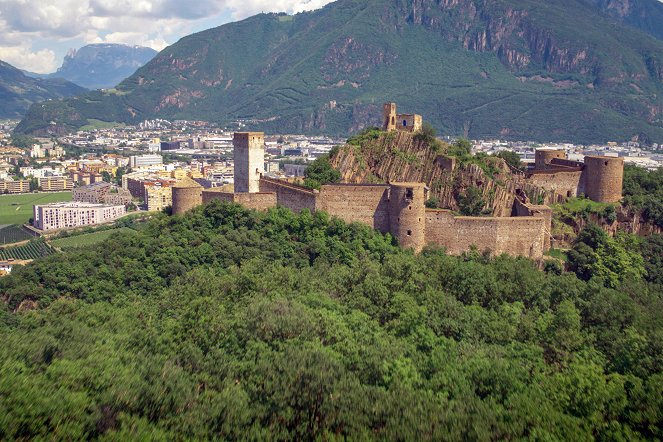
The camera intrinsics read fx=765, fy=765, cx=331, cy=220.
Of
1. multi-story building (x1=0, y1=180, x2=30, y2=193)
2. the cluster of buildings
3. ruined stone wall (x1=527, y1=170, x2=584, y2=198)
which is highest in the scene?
ruined stone wall (x1=527, y1=170, x2=584, y2=198)

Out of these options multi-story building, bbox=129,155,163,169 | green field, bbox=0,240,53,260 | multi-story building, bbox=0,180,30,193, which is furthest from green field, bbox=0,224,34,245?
multi-story building, bbox=129,155,163,169

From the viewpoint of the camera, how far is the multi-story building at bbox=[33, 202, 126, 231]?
8819cm

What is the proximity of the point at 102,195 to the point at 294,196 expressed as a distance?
69.5m

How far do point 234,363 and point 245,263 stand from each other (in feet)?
53.2

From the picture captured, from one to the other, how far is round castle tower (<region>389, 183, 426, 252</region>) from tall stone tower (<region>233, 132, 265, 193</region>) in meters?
9.69

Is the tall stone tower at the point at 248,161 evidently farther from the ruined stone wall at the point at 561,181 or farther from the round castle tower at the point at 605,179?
the round castle tower at the point at 605,179

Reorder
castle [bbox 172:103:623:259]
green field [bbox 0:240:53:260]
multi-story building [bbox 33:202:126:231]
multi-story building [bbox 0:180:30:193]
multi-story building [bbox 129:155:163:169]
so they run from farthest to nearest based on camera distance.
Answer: multi-story building [bbox 129:155:163:169], multi-story building [bbox 0:180:30:193], multi-story building [bbox 33:202:126:231], green field [bbox 0:240:53:260], castle [bbox 172:103:623:259]

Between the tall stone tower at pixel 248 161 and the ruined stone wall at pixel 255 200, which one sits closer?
the ruined stone wall at pixel 255 200

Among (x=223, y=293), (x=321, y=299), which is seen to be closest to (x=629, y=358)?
(x=321, y=299)

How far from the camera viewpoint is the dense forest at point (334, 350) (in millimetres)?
18922

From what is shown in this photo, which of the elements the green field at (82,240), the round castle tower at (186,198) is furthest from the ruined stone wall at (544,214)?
the green field at (82,240)

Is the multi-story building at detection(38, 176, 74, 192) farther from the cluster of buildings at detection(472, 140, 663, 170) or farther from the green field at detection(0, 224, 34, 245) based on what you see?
the cluster of buildings at detection(472, 140, 663, 170)

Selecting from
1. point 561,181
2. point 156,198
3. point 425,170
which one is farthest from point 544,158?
point 156,198

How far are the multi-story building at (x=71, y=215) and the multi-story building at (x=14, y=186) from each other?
34.6m
